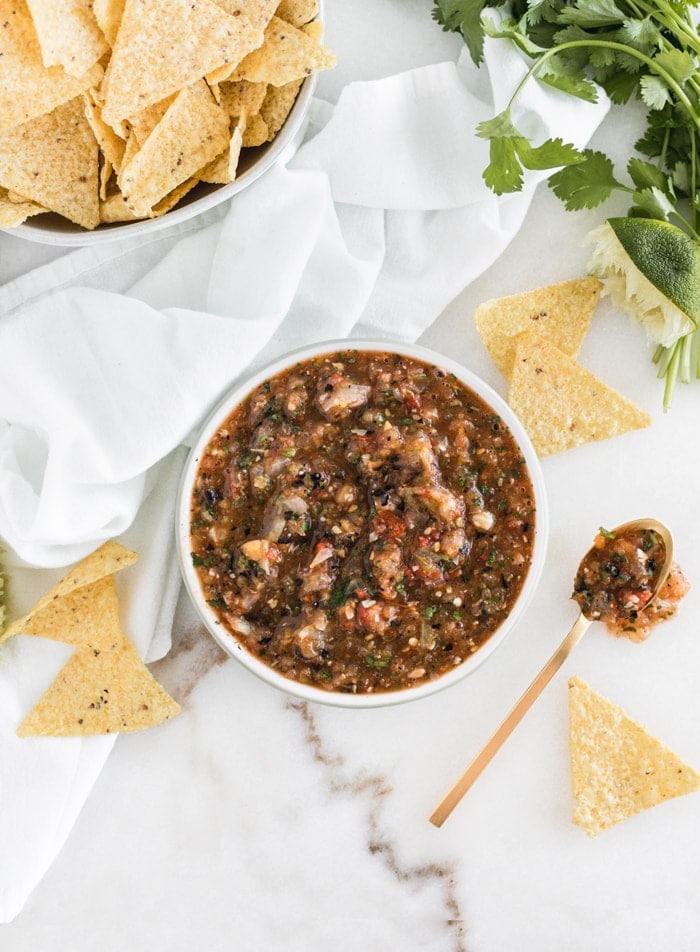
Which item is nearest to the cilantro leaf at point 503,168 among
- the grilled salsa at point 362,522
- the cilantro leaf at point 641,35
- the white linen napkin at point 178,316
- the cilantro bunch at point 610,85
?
the cilantro bunch at point 610,85

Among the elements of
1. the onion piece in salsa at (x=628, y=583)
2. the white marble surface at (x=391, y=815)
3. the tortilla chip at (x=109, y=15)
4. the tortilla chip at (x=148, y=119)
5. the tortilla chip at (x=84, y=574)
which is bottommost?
the white marble surface at (x=391, y=815)

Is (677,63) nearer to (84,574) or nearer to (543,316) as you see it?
(543,316)

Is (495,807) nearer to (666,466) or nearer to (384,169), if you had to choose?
(666,466)

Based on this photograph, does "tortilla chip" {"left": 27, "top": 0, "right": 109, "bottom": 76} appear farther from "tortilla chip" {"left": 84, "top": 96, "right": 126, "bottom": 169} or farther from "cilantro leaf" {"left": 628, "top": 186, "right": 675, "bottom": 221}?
"cilantro leaf" {"left": 628, "top": 186, "right": 675, "bottom": 221}

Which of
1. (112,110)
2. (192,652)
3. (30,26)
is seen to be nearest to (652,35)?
(112,110)

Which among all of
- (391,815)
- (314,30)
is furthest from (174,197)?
(391,815)

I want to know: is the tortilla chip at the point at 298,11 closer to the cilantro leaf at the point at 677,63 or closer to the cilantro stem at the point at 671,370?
the cilantro leaf at the point at 677,63
